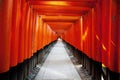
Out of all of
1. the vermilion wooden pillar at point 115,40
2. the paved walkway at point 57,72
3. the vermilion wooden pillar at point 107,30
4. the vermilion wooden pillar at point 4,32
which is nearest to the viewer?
the vermilion wooden pillar at point 4,32

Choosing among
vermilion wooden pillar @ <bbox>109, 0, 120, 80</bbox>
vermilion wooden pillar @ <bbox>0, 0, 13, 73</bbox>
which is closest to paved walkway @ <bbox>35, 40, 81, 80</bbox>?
vermilion wooden pillar @ <bbox>109, 0, 120, 80</bbox>

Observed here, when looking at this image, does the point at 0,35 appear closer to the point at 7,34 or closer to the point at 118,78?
the point at 7,34

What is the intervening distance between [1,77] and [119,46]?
282cm

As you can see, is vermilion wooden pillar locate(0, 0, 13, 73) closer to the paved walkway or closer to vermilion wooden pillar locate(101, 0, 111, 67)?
vermilion wooden pillar locate(101, 0, 111, 67)

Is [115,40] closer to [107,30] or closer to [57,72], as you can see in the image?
[107,30]

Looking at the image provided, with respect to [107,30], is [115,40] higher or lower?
lower

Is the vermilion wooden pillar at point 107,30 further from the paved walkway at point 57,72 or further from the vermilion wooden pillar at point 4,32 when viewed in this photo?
the paved walkway at point 57,72

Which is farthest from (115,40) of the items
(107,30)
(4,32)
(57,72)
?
(57,72)

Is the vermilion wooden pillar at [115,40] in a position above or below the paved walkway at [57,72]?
above

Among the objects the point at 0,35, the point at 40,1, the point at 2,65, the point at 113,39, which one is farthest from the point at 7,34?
the point at 40,1

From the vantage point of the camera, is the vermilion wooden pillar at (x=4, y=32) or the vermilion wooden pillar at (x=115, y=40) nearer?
the vermilion wooden pillar at (x=4, y=32)

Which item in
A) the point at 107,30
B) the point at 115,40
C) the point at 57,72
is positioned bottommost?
the point at 57,72

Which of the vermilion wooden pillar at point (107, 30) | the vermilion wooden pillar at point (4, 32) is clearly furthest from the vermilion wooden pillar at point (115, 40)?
the vermilion wooden pillar at point (4, 32)

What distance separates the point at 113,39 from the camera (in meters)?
6.26
